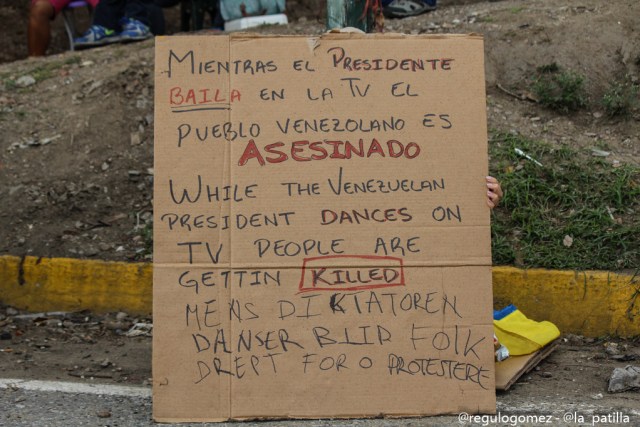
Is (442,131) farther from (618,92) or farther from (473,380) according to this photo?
(618,92)

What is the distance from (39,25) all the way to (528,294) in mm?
4834

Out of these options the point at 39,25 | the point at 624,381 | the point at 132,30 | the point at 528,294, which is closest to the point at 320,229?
the point at 624,381

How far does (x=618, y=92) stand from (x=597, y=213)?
1.24 m

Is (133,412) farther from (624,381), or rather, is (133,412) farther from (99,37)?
(99,37)

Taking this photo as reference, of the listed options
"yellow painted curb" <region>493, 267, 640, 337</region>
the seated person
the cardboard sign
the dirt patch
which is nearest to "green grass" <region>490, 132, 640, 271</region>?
"yellow painted curb" <region>493, 267, 640, 337</region>

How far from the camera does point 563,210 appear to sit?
5.10 metres

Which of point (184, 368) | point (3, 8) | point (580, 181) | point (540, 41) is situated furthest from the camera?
point (3, 8)

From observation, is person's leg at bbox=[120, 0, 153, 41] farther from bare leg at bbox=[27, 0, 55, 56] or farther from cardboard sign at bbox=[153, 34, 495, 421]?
cardboard sign at bbox=[153, 34, 495, 421]

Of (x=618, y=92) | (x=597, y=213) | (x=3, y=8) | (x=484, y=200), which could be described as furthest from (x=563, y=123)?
(x=3, y=8)

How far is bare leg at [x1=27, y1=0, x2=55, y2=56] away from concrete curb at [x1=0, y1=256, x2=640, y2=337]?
3.22 meters

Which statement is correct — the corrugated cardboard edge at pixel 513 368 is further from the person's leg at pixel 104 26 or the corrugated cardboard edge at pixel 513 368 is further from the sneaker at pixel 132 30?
the person's leg at pixel 104 26

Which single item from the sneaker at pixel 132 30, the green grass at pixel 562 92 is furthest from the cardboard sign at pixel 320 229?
the sneaker at pixel 132 30

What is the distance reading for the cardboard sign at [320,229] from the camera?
3.46 m

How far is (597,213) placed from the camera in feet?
16.3
